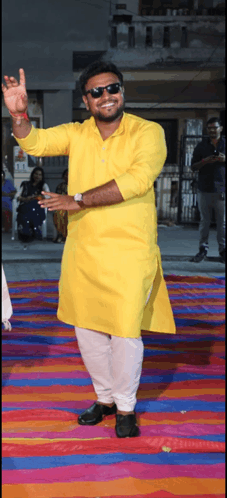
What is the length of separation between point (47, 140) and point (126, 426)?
4.43ft

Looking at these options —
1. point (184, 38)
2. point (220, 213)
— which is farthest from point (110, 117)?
point (184, 38)

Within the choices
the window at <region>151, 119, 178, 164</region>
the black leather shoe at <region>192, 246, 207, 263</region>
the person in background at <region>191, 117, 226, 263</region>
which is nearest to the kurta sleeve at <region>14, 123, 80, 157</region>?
the person in background at <region>191, 117, 226, 263</region>

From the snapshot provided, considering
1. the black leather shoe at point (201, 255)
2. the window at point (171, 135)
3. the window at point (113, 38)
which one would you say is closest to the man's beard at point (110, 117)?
the black leather shoe at point (201, 255)

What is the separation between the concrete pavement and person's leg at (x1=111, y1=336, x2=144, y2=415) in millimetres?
3707

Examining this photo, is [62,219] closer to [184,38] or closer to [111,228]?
[111,228]

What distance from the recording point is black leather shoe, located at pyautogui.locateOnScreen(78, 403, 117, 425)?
270cm

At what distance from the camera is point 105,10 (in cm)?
1178

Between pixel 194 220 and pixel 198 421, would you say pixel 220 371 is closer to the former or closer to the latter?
pixel 198 421

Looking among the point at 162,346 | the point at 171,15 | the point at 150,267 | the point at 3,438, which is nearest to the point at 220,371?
the point at 162,346

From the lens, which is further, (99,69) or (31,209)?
(31,209)

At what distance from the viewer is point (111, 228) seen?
251 cm

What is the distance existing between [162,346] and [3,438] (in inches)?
62.5

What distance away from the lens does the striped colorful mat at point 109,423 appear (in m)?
2.20

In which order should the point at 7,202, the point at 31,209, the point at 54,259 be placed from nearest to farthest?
1. the point at 54,259
2. the point at 31,209
3. the point at 7,202
